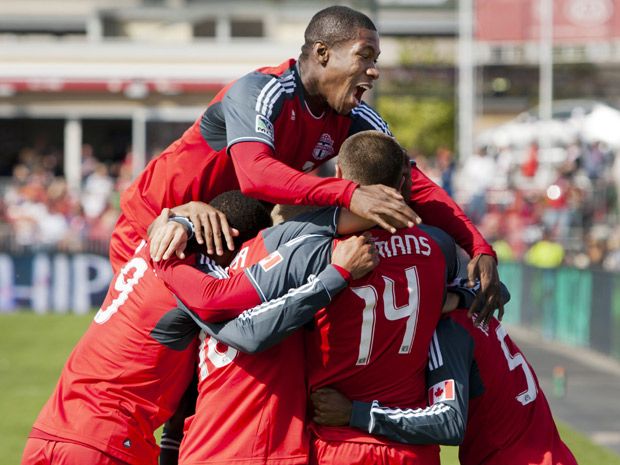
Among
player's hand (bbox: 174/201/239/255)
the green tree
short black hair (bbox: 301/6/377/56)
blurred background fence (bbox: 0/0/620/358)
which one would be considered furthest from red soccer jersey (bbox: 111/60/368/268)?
the green tree

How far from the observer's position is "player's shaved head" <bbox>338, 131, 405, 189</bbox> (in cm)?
435

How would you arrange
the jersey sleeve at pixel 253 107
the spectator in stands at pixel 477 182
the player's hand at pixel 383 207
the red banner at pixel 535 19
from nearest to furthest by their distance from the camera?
the player's hand at pixel 383 207, the jersey sleeve at pixel 253 107, the spectator in stands at pixel 477 182, the red banner at pixel 535 19

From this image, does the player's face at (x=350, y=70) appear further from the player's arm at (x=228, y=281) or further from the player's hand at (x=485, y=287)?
the player's hand at (x=485, y=287)

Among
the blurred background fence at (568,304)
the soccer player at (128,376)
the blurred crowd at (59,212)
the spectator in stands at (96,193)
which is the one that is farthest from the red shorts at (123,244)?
the spectator in stands at (96,193)

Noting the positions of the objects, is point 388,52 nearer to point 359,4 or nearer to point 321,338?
point 359,4

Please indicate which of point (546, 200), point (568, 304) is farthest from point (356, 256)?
point (546, 200)

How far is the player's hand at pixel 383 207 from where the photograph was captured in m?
4.20

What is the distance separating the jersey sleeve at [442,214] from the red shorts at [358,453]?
105cm

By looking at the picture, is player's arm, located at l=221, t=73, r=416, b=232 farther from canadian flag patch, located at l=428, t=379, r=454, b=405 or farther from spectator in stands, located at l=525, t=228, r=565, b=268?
spectator in stands, located at l=525, t=228, r=565, b=268

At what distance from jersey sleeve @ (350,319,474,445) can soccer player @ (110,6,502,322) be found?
0.27 metres

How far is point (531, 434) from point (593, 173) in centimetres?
1844

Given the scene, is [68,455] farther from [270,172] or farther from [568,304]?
[568,304]

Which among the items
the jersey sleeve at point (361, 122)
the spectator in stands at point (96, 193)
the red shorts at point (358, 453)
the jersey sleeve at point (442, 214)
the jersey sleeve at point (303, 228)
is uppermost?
the jersey sleeve at point (361, 122)

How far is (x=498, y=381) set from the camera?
4809 millimetres
